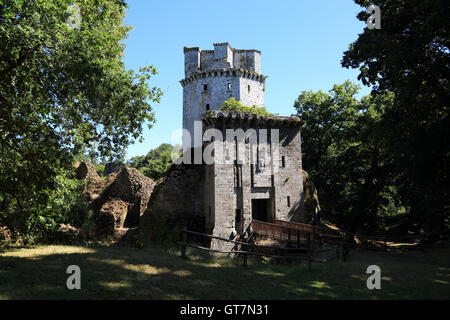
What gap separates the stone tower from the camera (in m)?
43.7

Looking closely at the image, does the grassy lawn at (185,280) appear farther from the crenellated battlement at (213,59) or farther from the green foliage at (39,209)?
the crenellated battlement at (213,59)

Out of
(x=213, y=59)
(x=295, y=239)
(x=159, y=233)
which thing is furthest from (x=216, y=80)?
(x=295, y=239)

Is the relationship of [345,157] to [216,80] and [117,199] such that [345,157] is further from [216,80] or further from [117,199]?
[216,80]

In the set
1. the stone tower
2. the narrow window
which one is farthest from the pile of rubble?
the stone tower

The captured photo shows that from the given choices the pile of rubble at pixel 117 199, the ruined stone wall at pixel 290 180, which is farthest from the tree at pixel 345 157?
the pile of rubble at pixel 117 199

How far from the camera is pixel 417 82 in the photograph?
12.0 m

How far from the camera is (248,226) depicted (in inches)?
762

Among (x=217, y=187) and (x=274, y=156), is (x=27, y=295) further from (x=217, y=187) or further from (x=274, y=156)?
(x=274, y=156)

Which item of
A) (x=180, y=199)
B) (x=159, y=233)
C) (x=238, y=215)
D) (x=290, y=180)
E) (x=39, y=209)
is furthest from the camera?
(x=290, y=180)

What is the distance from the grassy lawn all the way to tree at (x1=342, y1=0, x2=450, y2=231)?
5.27 meters

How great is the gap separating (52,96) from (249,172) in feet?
44.7

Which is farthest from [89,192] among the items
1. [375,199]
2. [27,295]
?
[375,199]

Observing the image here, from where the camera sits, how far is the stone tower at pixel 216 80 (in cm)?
4366
